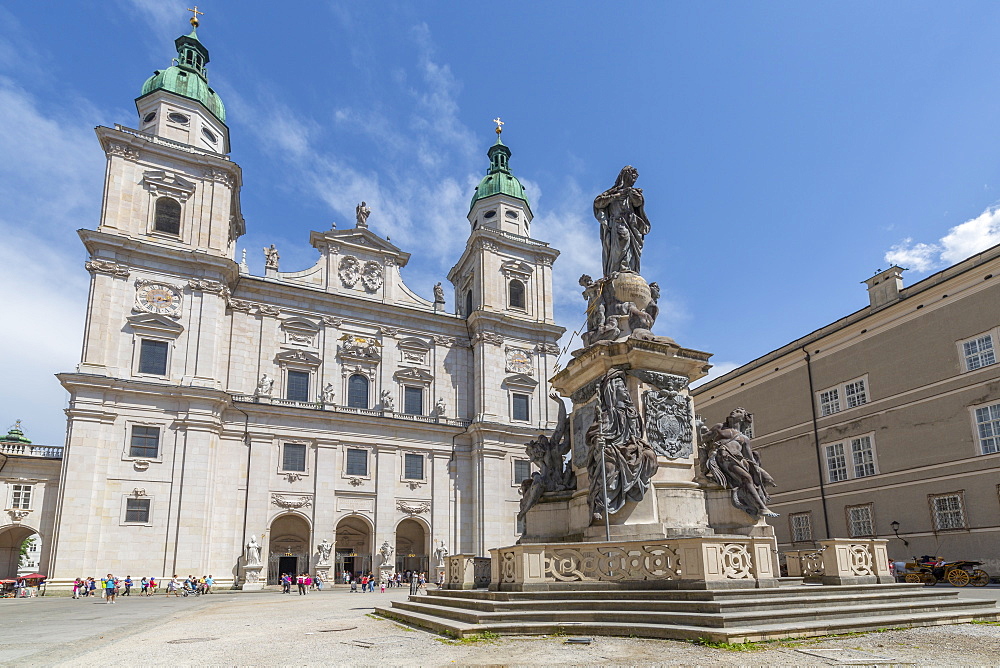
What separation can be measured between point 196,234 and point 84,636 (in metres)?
31.3

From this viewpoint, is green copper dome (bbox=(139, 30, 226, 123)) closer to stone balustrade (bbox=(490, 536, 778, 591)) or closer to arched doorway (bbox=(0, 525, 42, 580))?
arched doorway (bbox=(0, 525, 42, 580))

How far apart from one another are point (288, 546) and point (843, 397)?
1189 inches

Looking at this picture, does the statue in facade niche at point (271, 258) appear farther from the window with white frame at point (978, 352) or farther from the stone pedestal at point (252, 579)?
the window with white frame at point (978, 352)

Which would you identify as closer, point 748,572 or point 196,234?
point 748,572

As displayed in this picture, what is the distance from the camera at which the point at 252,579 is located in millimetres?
35344

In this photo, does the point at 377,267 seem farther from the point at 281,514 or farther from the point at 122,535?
the point at 122,535

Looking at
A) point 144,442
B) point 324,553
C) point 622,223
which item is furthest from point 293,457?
point 622,223

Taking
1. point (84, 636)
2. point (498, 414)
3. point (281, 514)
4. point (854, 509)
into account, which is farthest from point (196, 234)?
point (854, 509)

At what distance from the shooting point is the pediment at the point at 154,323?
36594 mm

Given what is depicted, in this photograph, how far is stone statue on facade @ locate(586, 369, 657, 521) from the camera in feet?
42.7

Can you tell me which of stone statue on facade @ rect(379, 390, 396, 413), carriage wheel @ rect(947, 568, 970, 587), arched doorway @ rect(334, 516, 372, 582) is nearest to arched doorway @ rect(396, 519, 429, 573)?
arched doorway @ rect(334, 516, 372, 582)

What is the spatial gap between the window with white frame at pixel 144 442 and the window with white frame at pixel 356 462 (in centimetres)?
995

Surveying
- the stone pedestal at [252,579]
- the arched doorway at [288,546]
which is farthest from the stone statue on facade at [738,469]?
the arched doorway at [288,546]

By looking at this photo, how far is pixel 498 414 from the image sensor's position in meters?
44.8
